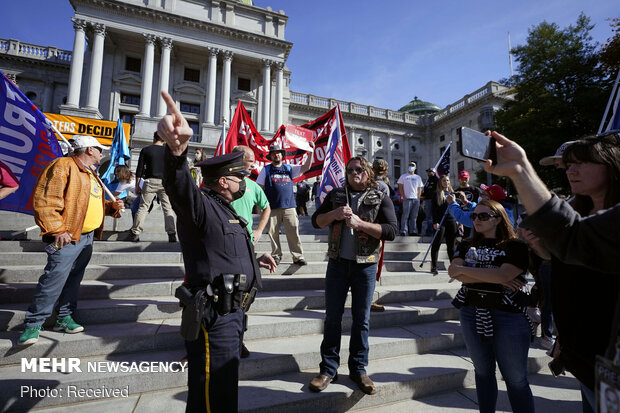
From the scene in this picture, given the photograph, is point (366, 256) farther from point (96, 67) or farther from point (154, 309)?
point (96, 67)

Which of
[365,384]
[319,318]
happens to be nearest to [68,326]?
[319,318]

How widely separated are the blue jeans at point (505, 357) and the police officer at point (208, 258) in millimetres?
1780

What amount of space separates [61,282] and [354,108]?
42418mm

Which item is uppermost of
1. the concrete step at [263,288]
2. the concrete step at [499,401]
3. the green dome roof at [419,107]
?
the green dome roof at [419,107]

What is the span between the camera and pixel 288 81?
35.8 metres

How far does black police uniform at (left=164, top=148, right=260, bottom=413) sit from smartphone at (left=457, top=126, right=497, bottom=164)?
4.51 feet

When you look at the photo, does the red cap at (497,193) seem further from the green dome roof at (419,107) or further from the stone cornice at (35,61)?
the green dome roof at (419,107)

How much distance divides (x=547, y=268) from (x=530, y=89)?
21260 mm

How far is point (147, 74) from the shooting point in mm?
25953

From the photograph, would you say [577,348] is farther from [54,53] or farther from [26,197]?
[54,53]

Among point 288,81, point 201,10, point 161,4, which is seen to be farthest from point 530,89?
point 161,4

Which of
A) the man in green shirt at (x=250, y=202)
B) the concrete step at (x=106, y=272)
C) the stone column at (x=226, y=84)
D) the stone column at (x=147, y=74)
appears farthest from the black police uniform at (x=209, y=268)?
the stone column at (x=226, y=84)

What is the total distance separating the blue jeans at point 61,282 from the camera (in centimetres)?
288

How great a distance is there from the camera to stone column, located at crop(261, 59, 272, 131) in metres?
29.4
